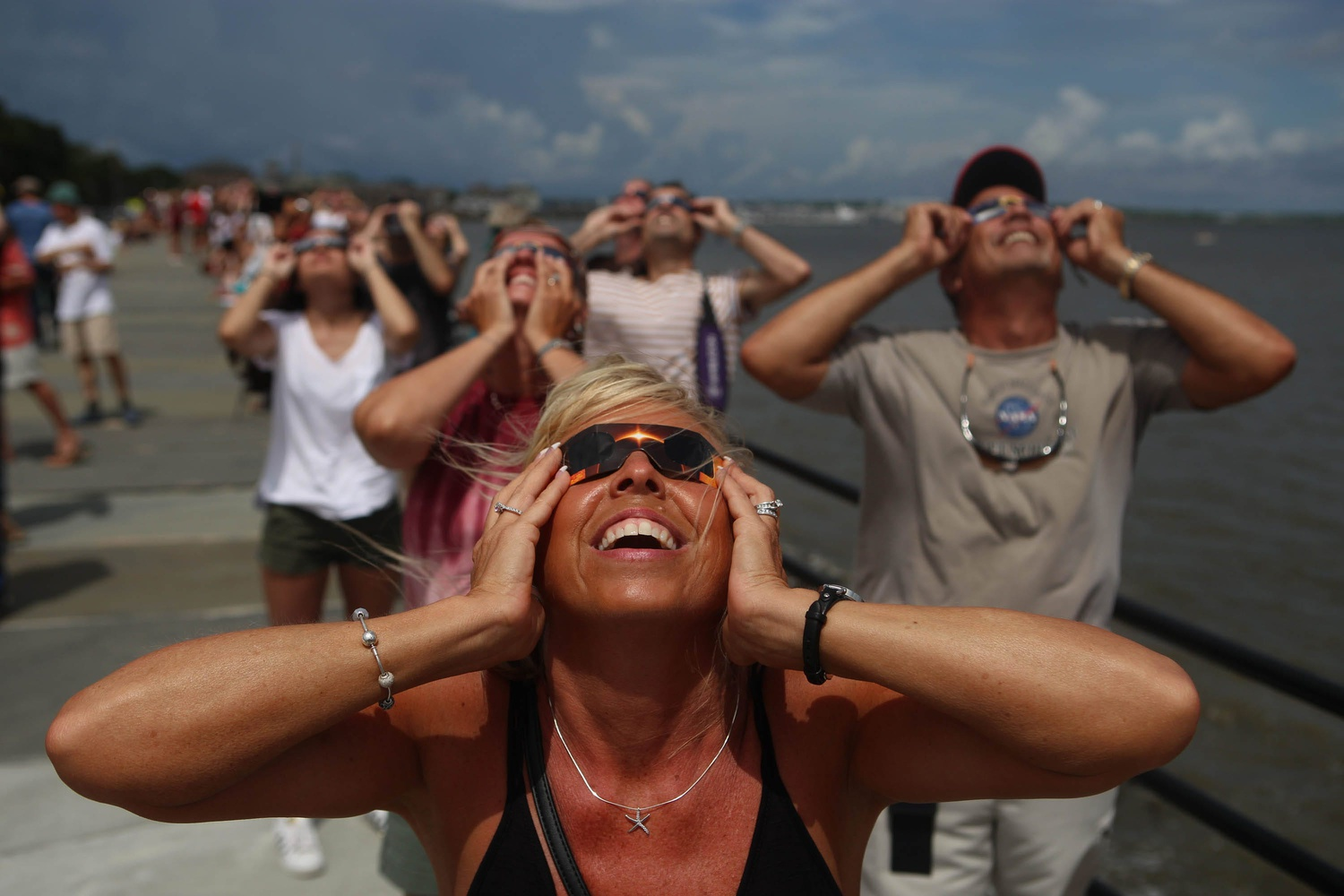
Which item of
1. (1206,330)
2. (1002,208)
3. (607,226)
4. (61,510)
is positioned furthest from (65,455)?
(1206,330)

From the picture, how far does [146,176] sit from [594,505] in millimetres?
115052

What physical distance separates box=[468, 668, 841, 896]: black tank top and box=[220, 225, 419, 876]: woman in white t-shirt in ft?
7.05

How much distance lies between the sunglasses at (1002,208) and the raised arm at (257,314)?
261cm

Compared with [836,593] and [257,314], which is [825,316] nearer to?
[836,593]

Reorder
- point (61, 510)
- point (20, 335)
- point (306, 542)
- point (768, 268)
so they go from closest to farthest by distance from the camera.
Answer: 1. point (306, 542)
2. point (768, 268)
3. point (61, 510)
4. point (20, 335)

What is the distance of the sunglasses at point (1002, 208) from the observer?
284 centimetres

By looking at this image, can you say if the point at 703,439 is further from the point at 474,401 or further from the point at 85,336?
the point at 85,336

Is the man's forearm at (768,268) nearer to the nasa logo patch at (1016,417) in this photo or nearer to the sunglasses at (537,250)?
the sunglasses at (537,250)

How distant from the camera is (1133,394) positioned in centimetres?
278

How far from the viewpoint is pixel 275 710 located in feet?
4.93

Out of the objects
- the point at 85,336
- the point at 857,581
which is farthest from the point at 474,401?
the point at 85,336

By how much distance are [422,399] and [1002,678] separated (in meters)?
1.76

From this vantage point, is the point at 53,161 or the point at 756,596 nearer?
the point at 756,596

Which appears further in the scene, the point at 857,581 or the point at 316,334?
the point at 316,334
